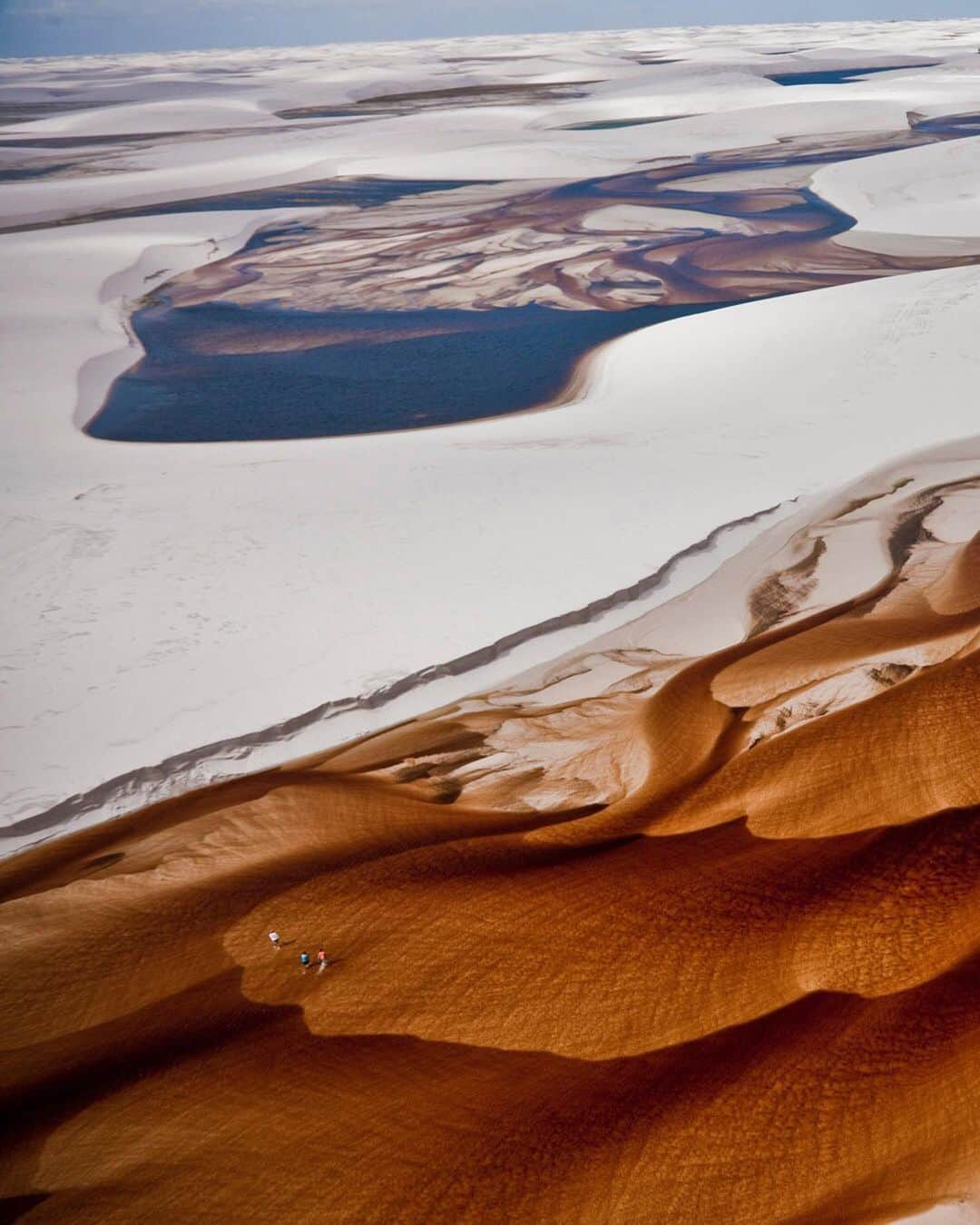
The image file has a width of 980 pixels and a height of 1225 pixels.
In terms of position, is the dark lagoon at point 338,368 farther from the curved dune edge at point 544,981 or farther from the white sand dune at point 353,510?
the curved dune edge at point 544,981

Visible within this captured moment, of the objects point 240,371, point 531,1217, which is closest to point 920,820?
point 531,1217

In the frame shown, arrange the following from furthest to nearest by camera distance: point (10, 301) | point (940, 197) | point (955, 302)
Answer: point (940, 197)
point (10, 301)
point (955, 302)

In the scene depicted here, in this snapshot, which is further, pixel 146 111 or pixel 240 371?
pixel 146 111

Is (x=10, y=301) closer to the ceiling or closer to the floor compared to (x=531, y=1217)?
closer to the ceiling

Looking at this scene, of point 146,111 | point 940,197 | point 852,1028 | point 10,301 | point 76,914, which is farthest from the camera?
point 146,111

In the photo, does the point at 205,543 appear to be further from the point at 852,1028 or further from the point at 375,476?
the point at 852,1028

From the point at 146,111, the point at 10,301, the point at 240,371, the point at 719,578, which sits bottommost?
the point at 719,578

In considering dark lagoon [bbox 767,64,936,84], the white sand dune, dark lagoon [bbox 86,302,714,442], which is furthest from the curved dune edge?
dark lagoon [bbox 767,64,936,84]

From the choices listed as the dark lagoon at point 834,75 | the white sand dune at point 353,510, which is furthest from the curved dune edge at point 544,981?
the dark lagoon at point 834,75
